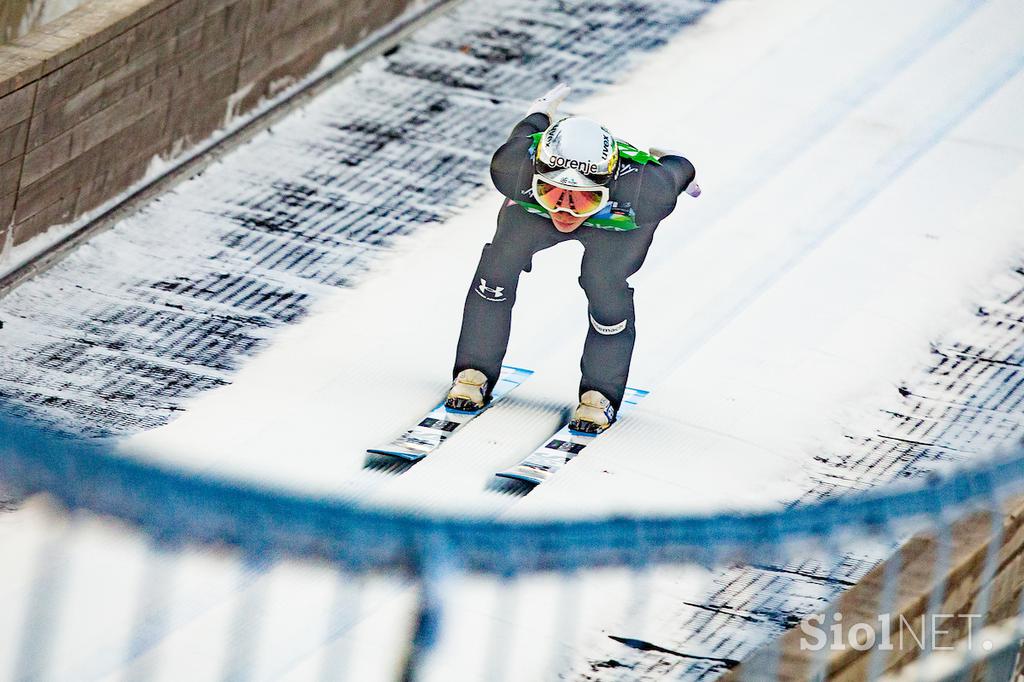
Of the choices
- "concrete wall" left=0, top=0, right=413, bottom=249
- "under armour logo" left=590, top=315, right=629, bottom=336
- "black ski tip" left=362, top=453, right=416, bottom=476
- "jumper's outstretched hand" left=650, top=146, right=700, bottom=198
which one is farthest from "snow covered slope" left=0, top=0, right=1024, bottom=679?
"jumper's outstretched hand" left=650, top=146, right=700, bottom=198

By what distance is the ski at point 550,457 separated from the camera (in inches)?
286

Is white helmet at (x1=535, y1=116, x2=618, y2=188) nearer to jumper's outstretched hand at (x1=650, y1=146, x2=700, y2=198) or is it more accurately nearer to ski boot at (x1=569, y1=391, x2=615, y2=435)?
jumper's outstretched hand at (x1=650, y1=146, x2=700, y2=198)

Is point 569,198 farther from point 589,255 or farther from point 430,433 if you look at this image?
point 430,433

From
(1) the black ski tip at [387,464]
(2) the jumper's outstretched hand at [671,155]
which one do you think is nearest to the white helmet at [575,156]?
(2) the jumper's outstretched hand at [671,155]

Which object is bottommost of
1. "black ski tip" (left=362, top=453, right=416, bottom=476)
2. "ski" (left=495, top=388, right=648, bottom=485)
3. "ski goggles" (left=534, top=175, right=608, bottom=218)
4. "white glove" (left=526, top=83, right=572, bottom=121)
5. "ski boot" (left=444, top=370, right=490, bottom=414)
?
"black ski tip" (left=362, top=453, right=416, bottom=476)

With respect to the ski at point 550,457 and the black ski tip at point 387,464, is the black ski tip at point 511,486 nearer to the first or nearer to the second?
the ski at point 550,457

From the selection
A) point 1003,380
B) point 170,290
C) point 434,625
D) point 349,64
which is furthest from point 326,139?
point 434,625

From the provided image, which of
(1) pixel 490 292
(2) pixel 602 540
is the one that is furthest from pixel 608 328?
(2) pixel 602 540

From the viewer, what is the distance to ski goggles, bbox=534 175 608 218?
6844mm

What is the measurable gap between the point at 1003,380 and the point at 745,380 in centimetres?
116

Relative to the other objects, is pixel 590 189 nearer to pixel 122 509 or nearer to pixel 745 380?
pixel 745 380

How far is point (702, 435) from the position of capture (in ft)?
25.4

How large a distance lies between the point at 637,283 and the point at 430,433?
6.14 ft

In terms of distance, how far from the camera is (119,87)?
881cm
